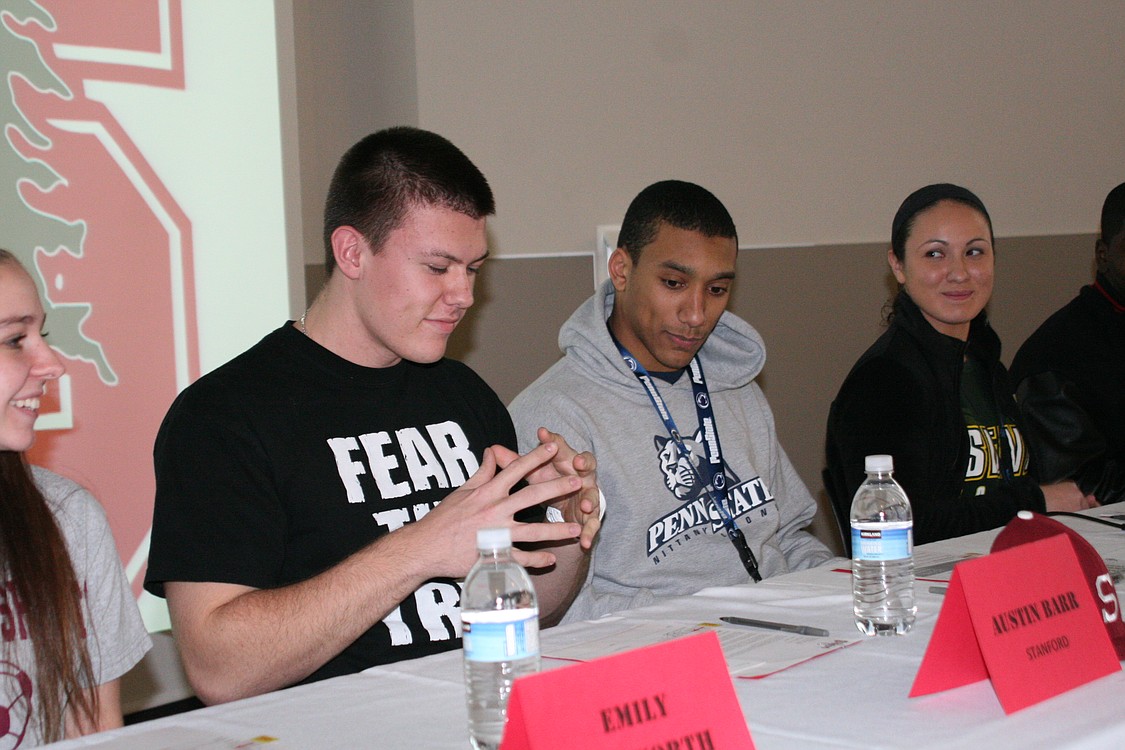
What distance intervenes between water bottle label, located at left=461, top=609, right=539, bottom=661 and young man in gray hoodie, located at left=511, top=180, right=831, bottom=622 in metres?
1.09

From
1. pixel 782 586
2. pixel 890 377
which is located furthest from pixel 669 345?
pixel 782 586

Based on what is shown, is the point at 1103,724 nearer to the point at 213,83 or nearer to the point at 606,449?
the point at 606,449

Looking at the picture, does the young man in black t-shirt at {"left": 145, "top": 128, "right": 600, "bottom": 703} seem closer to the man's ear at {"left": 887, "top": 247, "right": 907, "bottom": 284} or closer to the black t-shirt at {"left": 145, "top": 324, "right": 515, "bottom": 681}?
the black t-shirt at {"left": 145, "top": 324, "right": 515, "bottom": 681}

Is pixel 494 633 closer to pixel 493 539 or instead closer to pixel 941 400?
pixel 493 539

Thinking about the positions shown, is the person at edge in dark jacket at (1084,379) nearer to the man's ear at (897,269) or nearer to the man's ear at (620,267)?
the man's ear at (897,269)

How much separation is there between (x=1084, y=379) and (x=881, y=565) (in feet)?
5.59

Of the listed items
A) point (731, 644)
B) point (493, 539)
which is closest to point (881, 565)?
point (731, 644)

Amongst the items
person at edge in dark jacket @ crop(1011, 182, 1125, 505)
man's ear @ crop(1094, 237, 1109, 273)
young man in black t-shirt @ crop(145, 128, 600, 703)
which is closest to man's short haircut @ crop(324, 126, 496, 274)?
young man in black t-shirt @ crop(145, 128, 600, 703)

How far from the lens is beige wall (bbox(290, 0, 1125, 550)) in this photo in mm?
3178

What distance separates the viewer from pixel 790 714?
1031mm

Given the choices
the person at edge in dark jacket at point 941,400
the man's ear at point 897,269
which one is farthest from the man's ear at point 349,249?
the man's ear at point 897,269

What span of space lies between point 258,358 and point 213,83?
131cm

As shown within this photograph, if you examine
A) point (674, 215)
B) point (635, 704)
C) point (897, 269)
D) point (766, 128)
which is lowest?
point (635, 704)

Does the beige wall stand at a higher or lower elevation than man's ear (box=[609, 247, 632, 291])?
higher
